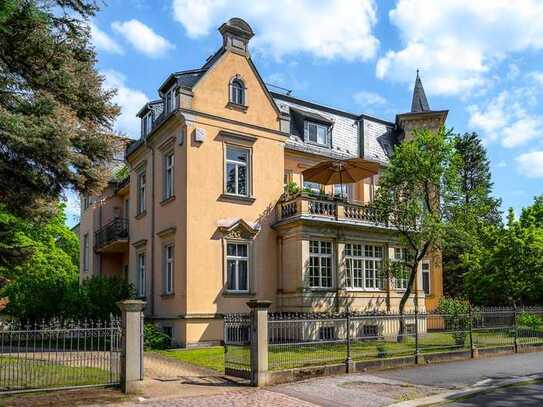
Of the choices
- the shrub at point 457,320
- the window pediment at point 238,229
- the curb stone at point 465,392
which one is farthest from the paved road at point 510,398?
the window pediment at point 238,229

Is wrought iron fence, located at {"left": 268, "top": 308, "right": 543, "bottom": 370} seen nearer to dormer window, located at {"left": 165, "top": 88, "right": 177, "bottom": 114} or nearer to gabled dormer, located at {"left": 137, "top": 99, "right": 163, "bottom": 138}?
dormer window, located at {"left": 165, "top": 88, "right": 177, "bottom": 114}

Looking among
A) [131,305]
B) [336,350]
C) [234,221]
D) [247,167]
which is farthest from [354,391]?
[247,167]

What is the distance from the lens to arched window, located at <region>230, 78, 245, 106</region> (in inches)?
906

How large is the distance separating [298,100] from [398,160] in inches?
345

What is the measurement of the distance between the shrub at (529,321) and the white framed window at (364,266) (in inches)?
217

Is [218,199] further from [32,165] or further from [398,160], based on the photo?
[32,165]

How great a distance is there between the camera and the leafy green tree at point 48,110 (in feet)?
38.7

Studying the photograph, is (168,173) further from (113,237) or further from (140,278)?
(113,237)

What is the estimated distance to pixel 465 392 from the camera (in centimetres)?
1195

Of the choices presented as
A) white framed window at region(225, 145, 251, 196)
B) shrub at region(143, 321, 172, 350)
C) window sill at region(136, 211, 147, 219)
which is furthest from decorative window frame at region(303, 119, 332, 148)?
shrub at region(143, 321, 172, 350)

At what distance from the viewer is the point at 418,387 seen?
12594mm

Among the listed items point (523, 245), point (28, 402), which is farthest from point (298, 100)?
point (28, 402)

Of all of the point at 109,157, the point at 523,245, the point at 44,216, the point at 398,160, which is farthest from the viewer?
the point at 523,245

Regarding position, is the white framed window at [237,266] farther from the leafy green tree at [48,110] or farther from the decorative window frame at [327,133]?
the leafy green tree at [48,110]
